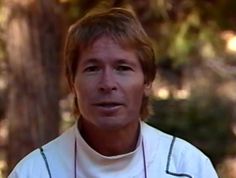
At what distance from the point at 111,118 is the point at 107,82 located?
0.09m

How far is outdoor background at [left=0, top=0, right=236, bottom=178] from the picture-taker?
4250mm

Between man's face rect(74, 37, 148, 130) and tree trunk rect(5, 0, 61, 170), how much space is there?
7.24ft

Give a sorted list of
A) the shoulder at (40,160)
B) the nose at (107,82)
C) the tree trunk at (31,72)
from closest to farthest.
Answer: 1. the nose at (107,82)
2. the shoulder at (40,160)
3. the tree trunk at (31,72)

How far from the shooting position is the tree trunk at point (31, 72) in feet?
13.9

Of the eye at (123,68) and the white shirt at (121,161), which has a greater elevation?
the eye at (123,68)

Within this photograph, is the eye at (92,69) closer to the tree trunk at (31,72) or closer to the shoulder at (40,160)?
the shoulder at (40,160)

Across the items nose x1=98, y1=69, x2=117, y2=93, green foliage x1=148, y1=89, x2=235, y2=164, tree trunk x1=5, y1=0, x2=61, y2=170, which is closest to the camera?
nose x1=98, y1=69, x2=117, y2=93

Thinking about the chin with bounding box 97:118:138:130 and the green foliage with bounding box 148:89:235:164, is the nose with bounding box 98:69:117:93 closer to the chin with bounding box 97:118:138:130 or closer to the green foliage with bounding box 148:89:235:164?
the chin with bounding box 97:118:138:130

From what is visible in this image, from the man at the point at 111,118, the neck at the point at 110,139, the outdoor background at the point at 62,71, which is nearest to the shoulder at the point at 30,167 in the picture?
the man at the point at 111,118

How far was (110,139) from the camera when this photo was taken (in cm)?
205

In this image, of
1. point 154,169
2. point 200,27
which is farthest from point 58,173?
point 200,27

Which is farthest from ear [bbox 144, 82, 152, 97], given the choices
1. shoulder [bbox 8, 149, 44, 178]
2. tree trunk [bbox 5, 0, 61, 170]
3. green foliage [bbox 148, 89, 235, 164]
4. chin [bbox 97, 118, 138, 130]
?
green foliage [bbox 148, 89, 235, 164]

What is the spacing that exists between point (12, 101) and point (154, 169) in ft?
7.64

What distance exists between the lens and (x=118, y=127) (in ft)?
6.57
